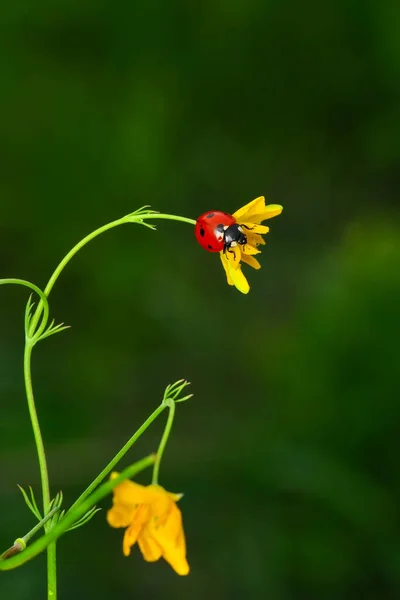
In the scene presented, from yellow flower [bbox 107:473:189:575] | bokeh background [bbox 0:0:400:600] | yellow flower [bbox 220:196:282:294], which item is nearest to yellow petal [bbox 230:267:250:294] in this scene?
yellow flower [bbox 220:196:282:294]

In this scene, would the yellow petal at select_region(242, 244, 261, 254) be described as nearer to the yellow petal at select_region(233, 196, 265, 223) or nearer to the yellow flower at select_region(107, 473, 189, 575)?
the yellow petal at select_region(233, 196, 265, 223)

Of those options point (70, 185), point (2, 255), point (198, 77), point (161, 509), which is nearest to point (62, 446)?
point (2, 255)

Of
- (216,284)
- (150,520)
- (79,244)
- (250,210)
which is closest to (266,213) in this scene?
(250,210)

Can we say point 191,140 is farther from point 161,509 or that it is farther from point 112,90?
point 161,509

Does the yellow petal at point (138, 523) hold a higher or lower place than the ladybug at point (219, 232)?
lower

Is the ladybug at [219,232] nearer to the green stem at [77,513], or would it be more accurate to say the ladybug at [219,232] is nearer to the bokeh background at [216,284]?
the green stem at [77,513]

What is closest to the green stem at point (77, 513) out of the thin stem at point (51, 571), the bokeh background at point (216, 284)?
the thin stem at point (51, 571)
